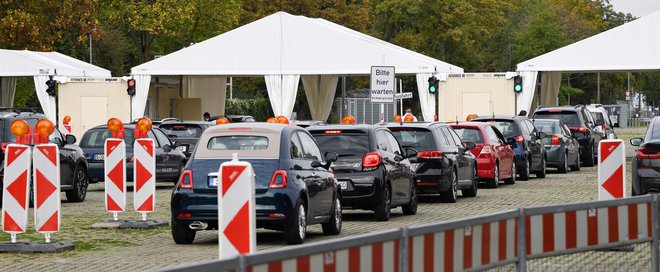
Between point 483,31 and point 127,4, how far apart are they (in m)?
36.7

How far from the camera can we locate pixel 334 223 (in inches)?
746

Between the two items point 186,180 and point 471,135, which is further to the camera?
point 471,135

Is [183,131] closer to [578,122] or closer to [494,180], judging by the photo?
[494,180]

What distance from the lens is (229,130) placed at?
17812 mm

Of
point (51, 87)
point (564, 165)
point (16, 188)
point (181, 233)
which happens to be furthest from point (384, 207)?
point (51, 87)

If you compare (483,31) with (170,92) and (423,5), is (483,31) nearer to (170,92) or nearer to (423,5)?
(423,5)

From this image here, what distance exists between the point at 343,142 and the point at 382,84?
50.7ft

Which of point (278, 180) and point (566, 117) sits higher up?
point (566, 117)

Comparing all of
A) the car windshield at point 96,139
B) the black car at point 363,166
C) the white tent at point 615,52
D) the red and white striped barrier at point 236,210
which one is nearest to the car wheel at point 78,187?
the car windshield at point 96,139

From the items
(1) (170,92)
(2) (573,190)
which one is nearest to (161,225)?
(2) (573,190)

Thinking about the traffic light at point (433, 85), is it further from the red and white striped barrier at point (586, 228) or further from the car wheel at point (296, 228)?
the red and white striped barrier at point (586, 228)

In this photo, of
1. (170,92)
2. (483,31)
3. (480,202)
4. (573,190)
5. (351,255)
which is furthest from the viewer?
(483,31)

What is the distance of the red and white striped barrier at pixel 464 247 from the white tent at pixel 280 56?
43384mm

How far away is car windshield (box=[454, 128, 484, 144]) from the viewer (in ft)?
102
